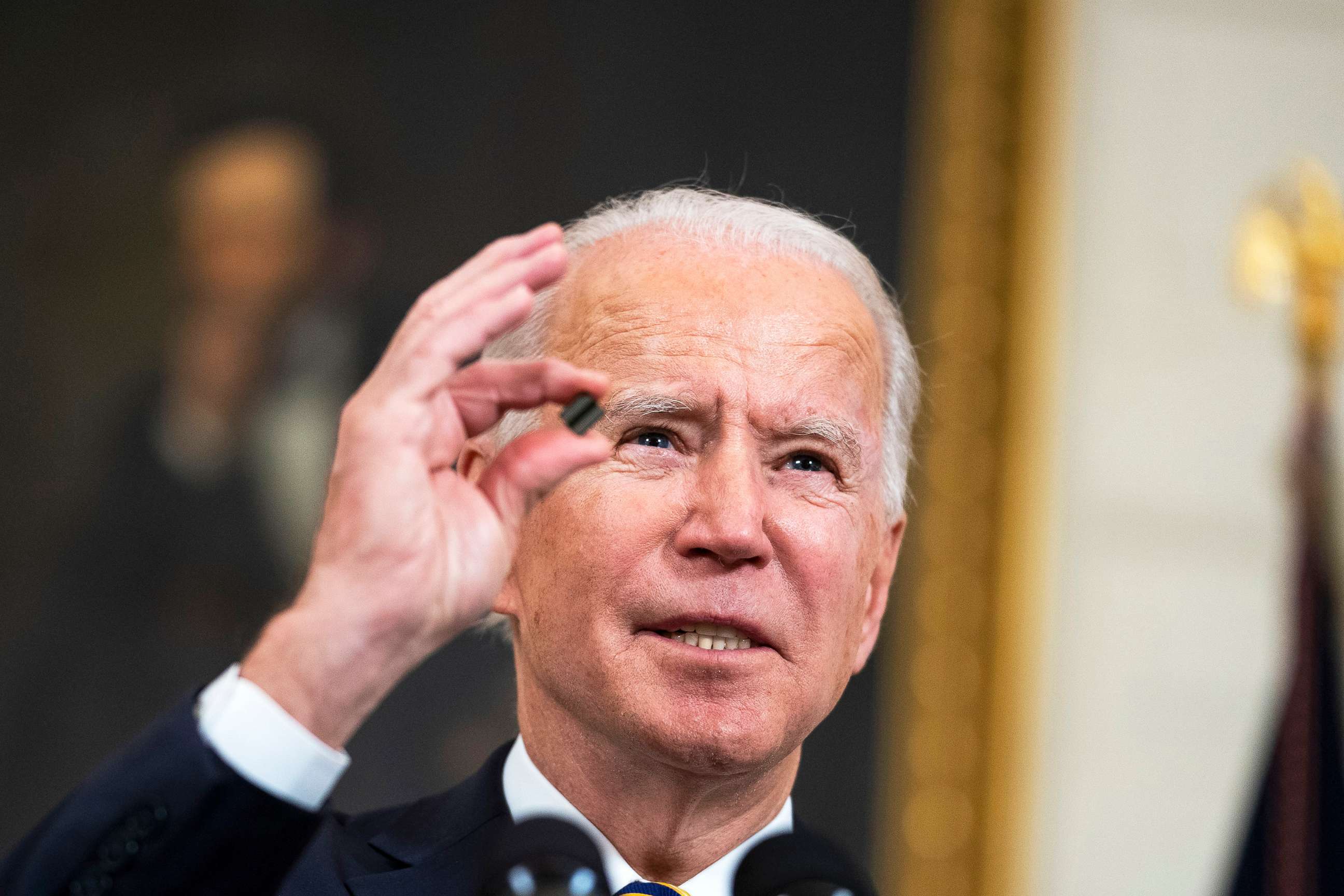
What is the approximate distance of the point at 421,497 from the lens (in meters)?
1.58

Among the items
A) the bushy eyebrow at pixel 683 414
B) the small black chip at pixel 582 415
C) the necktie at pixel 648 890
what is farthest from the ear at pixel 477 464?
the necktie at pixel 648 890

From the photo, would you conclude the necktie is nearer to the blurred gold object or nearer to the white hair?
the white hair

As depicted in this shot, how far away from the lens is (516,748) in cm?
213

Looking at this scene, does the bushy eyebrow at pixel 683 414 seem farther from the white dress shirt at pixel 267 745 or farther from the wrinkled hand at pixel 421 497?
the white dress shirt at pixel 267 745

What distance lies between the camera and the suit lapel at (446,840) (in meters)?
1.91

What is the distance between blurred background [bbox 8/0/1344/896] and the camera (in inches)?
178

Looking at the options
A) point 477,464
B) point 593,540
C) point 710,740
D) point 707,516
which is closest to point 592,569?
point 593,540

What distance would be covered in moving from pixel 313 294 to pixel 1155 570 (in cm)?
315

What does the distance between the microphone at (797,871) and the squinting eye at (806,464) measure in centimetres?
66

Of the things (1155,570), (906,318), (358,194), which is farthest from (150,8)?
(1155,570)

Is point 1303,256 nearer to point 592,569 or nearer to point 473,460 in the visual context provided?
point 473,460

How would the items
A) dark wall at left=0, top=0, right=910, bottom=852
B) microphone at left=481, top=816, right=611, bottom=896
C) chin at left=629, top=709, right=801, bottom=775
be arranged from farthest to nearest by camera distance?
dark wall at left=0, top=0, right=910, bottom=852
chin at left=629, top=709, right=801, bottom=775
microphone at left=481, top=816, right=611, bottom=896

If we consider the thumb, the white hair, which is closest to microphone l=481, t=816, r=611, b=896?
the thumb

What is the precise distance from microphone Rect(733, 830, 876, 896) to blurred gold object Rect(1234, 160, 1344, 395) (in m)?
4.28
